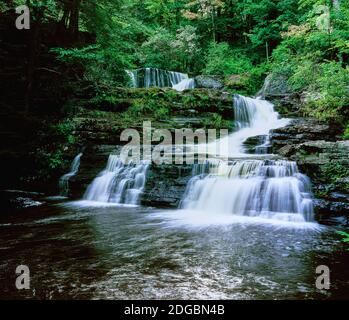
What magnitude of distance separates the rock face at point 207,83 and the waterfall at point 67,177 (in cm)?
1066

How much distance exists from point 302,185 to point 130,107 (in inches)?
321

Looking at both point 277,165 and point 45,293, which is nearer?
point 45,293

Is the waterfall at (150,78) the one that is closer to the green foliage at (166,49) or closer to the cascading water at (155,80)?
the cascading water at (155,80)

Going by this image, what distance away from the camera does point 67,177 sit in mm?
10445

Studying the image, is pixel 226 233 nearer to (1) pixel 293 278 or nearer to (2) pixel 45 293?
(1) pixel 293 278

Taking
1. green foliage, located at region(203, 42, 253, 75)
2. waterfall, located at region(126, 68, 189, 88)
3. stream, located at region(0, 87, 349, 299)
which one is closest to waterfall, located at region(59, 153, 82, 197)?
stream, located at region(0, 87, 349, 299)

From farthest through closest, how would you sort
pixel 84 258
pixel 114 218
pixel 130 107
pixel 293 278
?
pixel 130 107 → pixel 114 218 → pixel 84 258 → pixel 293 278

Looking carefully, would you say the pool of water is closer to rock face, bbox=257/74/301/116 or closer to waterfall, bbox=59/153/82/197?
waterfall, bbox=59/153/82/197

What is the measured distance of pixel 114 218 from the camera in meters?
7.20

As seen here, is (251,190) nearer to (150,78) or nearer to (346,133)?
(346,133)

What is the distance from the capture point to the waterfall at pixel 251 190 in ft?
23.0

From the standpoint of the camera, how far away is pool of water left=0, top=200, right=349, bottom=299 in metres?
3.54
